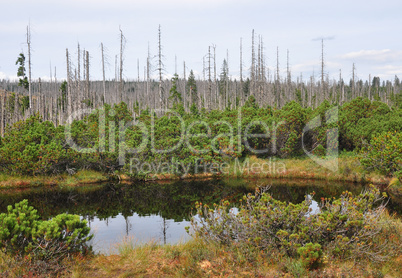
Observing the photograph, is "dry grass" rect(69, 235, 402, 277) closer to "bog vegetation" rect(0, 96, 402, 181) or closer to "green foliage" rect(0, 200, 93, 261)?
"green foliage" rect(0, 200, 93, 261)

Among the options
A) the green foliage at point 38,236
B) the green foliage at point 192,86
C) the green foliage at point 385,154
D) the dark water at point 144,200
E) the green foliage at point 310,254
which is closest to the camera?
the green foliage at point 310,254

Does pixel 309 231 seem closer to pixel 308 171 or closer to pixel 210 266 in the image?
pixel 210 266

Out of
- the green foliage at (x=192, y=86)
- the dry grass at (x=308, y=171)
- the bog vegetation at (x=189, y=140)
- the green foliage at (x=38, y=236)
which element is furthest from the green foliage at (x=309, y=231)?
the green foliage at (x=192, y=86)

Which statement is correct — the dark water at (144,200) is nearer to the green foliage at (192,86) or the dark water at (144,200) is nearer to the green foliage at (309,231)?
the green foliage at (309,231)

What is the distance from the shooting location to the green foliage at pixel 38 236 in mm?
6672

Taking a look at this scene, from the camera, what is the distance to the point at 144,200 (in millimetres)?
17062

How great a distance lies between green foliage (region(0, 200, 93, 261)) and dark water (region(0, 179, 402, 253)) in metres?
3.72

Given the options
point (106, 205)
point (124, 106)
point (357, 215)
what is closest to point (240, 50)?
point (124, 106)

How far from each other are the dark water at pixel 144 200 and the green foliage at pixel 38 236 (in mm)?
3721

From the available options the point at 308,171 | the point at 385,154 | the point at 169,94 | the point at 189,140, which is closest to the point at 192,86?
the point at 169,94

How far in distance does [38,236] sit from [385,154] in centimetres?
1822

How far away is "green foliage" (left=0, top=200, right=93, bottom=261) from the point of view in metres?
6.67

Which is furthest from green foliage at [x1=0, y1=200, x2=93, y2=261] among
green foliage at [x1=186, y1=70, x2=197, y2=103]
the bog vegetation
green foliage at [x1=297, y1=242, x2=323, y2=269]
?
green foliage at [x1=186, y1=70, x2=197, y2=103]

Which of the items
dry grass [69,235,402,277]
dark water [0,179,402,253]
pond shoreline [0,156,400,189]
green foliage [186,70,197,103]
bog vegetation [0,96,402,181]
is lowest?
dark water [0,179,402,253]
